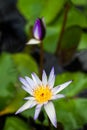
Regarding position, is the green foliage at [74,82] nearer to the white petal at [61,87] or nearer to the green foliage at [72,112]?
the green foliage at [72,112]

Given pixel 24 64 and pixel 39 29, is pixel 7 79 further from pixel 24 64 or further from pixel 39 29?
pixel 39 29

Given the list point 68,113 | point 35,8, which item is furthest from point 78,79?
point 35,8

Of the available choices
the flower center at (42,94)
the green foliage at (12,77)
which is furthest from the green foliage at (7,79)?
the flower center at (42,94)

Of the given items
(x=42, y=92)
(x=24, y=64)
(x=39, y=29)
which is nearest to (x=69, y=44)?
(x=24, y=64)

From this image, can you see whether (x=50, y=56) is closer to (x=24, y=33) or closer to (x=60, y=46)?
(x=60, y=46)

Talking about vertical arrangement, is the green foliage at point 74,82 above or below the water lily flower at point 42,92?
below
